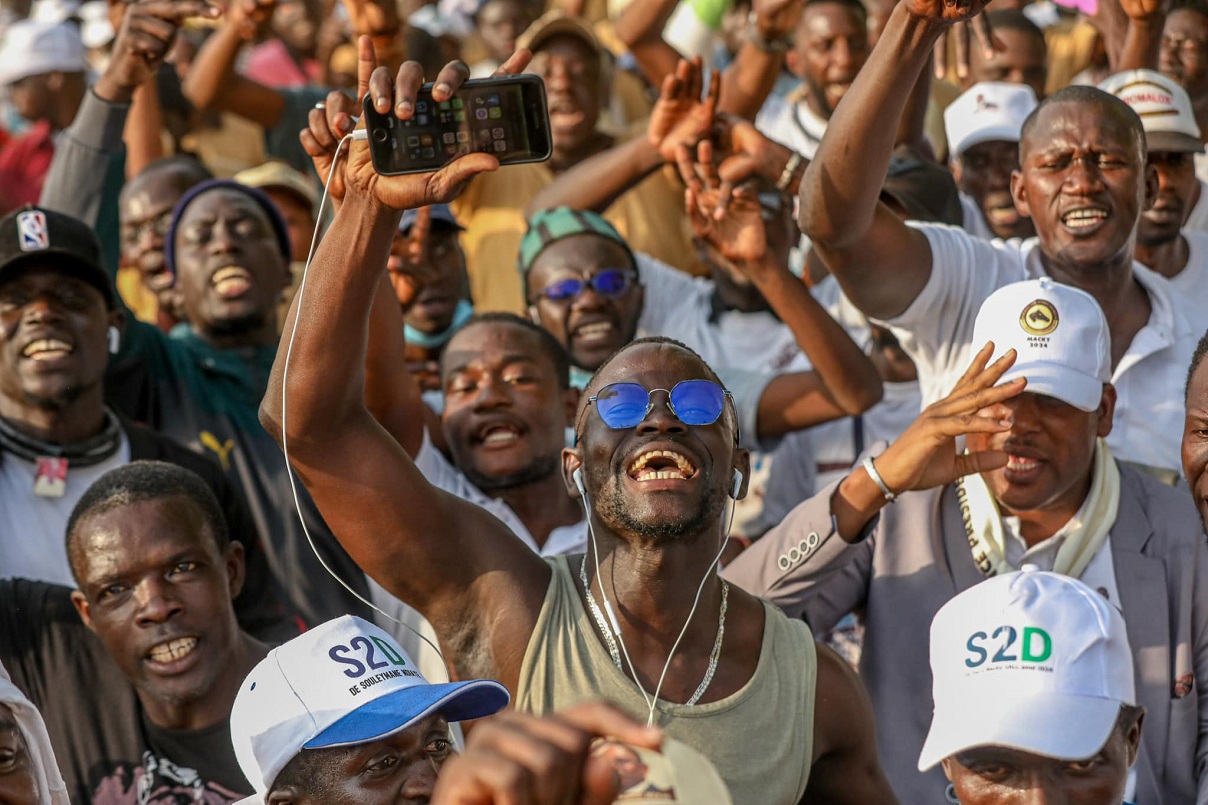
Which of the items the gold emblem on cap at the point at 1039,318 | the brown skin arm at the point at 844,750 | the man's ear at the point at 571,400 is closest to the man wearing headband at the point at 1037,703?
the brown skin arm at the point at 844,750

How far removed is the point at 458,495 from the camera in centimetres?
450

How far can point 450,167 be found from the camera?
325 cm

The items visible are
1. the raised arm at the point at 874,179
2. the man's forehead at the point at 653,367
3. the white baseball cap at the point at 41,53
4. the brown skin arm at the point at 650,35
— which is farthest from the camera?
the white baseball cap at the point at 41,53

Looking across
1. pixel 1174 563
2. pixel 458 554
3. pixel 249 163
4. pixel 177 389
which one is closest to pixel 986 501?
pixel 1174 563

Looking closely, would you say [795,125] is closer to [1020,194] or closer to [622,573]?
[1020,194]

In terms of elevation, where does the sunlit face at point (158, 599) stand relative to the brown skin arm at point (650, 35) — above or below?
below

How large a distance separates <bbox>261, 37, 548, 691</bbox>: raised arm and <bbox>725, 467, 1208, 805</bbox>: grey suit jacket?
2.40 feet

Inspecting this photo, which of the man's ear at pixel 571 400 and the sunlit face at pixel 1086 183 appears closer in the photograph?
the sunlit face at pixel 1086 183

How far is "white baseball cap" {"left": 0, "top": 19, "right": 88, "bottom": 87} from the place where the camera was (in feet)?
26.4

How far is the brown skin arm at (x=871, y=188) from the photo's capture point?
3965 millimetres

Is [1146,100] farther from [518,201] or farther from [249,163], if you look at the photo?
[249,163]

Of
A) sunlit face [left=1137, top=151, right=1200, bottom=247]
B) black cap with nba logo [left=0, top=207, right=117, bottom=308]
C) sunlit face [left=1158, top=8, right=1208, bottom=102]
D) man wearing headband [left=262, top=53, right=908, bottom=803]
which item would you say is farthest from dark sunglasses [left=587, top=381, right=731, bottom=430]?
sunlit face [left=1158, top=8, right=1208, bottom=102]

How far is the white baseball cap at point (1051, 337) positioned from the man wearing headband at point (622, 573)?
0.78 m

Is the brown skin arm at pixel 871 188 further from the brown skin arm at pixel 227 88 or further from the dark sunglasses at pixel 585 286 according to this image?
the brown skin arm at pixel 227 88
